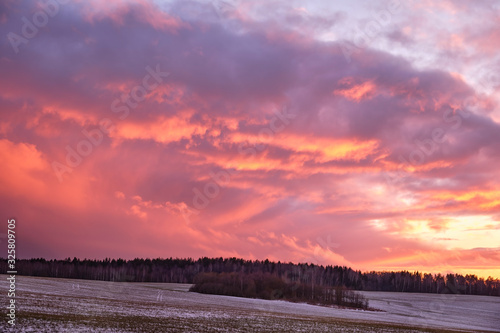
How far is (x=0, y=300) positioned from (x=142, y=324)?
14605 millimetres

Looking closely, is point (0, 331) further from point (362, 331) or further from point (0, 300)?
point (362, 331)

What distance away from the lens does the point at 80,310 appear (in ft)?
139

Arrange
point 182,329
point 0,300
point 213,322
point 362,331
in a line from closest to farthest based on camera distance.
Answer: point 182,329 < point 0,300 < point 213,322 < point 362,331

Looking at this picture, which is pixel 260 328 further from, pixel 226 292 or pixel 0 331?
pixel 226 292

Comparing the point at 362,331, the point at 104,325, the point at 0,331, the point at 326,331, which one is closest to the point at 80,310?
the point at 104,325

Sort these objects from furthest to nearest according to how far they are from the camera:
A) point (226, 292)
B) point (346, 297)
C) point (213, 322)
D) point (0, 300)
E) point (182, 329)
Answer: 1. point (226, 292)
2. point (346, 297)
3. point (213, 322)
4. point (0, 300)
5. point (182, 329)

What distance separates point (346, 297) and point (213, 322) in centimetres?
9168

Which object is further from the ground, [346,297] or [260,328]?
[260,328]

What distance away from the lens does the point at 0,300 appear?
40406mm

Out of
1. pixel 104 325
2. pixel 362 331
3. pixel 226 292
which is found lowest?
pixel 226 292

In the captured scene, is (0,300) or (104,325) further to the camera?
(0,300)

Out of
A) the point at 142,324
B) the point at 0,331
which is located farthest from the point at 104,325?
the point at 0,331

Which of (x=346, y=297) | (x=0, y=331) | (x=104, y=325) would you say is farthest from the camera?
(x=346, y=297)

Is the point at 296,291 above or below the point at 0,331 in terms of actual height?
below
